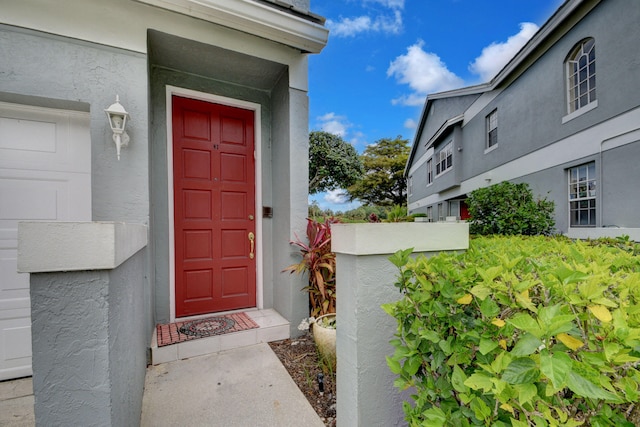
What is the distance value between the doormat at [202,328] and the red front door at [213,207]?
20cm

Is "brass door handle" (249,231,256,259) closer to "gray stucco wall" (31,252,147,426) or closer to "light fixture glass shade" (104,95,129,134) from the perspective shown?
"light fixture glass shade" (104,95,129,134)

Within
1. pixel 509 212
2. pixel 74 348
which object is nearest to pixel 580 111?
pixel 509 212

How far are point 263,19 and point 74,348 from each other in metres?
3.27

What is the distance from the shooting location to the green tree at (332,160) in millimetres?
13258

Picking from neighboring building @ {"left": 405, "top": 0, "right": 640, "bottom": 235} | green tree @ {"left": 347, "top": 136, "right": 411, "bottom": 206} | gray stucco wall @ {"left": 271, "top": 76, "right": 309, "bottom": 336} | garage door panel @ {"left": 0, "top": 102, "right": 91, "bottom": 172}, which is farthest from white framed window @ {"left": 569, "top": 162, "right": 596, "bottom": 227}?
green tree @ {"left": 347, "top": 136, "right": 411, "bottom": 206}

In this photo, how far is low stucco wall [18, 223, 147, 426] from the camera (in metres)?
1.04

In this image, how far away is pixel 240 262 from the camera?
388 cm

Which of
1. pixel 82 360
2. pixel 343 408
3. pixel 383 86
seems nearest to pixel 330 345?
pixel 343 408

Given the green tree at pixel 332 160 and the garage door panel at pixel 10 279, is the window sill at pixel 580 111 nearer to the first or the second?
the green tree at pixel 332 160

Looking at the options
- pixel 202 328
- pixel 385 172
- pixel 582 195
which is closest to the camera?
pixel 202 328

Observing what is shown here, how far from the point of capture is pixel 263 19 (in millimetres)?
3039

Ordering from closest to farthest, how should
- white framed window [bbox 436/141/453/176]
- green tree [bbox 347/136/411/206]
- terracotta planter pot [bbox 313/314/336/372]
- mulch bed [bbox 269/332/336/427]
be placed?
mulch bed [bbox 269/332/336/427], terracotta planter pot [bbox 313/314/336/372], white framed window [bbox 436/141/453/176], green tree [bbox 347/136/411/206]

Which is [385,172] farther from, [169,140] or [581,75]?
[169,140]

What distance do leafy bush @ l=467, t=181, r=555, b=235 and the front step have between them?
4962mm
